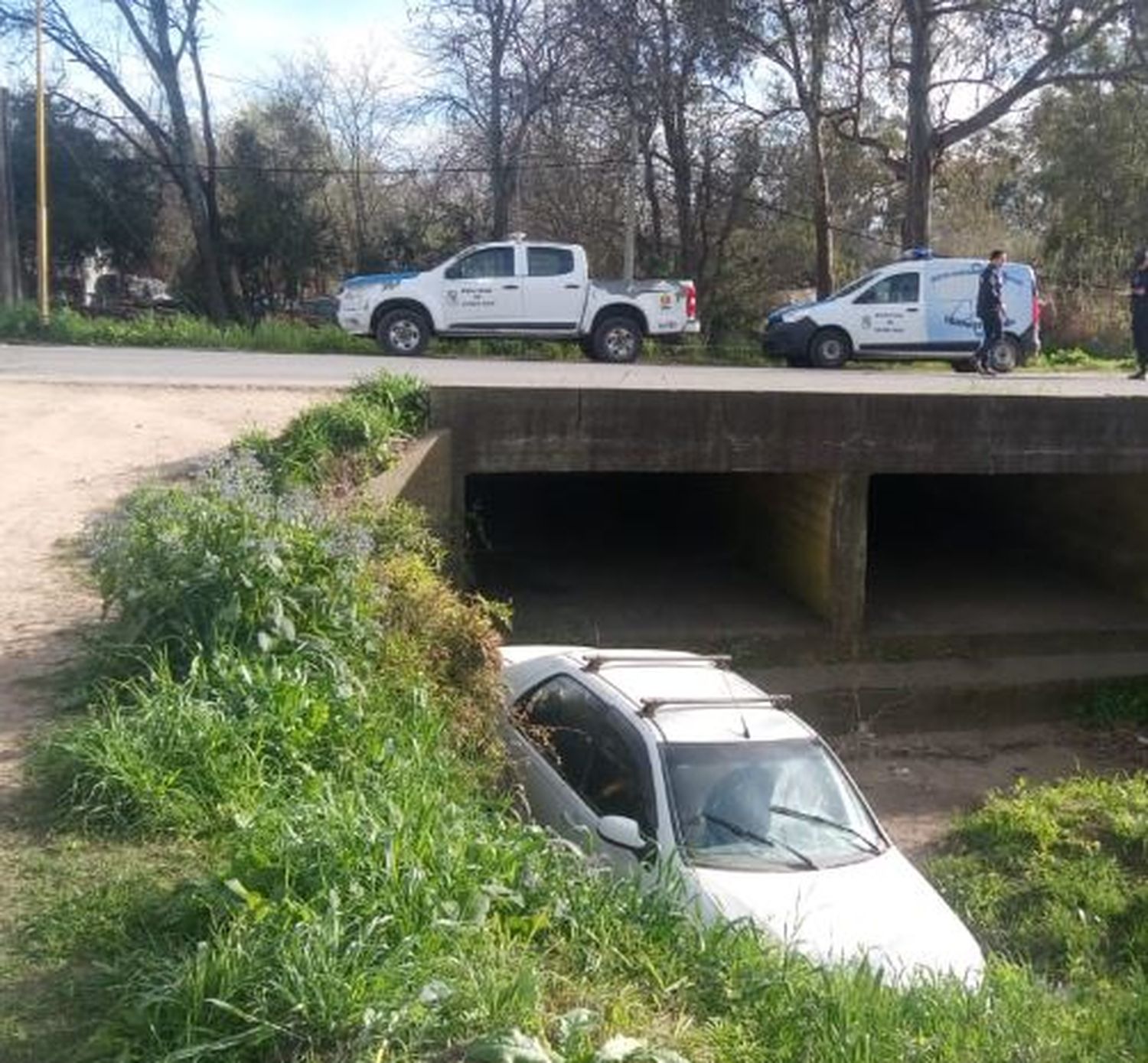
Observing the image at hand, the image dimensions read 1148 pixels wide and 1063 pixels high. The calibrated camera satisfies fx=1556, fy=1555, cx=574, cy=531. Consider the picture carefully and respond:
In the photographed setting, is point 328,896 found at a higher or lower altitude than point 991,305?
lower

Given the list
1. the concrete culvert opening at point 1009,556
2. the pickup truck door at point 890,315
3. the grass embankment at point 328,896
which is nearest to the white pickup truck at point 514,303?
the pickup truck door at point 890,315

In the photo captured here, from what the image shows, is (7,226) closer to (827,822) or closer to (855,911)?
(827,822)

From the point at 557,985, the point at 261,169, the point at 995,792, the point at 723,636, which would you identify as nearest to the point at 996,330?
the point at 723,636

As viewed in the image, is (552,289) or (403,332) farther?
(552,289)

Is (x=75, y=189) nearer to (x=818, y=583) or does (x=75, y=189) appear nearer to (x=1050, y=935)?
(x=818, y=583)

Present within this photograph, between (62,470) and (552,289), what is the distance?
12.1 metres

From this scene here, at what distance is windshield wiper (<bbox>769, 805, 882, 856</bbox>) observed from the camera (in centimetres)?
734

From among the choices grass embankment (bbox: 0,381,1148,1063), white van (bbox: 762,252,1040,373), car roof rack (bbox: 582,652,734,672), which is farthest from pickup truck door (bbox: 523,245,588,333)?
grass embankment (bbox: 0,381,1148,1063)

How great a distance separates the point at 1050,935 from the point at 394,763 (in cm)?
499

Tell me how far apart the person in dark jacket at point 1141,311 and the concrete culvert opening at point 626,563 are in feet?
18.4

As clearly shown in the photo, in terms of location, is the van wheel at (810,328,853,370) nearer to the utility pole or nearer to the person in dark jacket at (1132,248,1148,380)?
the person in dark jacket at (1132,248,1148,380)

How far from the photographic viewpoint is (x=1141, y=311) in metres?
19.1

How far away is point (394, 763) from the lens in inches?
204

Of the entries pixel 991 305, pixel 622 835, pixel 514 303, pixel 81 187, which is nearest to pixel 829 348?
pixel 991 305
